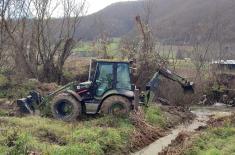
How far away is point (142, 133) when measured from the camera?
15.8 metres

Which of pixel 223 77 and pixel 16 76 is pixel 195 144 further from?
pixel 223 77

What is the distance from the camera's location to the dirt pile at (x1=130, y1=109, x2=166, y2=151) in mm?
14775

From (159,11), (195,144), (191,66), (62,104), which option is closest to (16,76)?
(62,104)

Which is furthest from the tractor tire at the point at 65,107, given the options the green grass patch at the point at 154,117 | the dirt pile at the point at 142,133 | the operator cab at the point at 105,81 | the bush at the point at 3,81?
the bush at the point at 3,81

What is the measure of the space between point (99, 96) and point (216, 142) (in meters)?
4.88

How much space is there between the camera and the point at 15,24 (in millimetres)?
27219

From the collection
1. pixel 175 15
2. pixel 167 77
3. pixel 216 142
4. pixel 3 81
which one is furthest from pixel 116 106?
pixel 175 15

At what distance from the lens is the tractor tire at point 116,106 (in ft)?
54.5

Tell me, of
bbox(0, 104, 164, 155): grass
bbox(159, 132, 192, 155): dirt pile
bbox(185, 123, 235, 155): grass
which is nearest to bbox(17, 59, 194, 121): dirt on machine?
bbox(0, 104, 164, 155): grass

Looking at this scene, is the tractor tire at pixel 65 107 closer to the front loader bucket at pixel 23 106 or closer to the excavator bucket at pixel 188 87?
the front loader bucket at pixel 23 106

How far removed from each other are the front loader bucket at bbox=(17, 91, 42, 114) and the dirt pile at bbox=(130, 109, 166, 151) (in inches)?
145

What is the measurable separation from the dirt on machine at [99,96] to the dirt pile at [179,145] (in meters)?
2.41

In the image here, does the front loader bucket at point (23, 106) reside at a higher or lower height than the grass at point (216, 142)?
higher

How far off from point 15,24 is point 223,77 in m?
15.6
